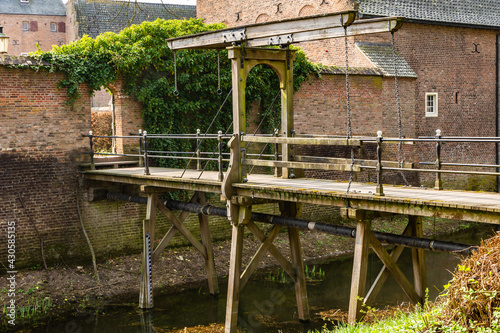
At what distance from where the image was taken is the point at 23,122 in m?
12.1

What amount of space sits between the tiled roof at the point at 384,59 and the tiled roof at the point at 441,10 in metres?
1.06

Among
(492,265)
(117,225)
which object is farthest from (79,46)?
(492,265)

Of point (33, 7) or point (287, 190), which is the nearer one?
point (287, 190)

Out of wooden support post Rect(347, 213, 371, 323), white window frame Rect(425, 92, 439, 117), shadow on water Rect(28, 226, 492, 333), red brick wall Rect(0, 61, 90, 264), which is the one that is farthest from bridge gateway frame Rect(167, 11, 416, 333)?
white window frame Rect(425, 92, 439, 117)

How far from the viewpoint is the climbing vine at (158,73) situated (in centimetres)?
1294

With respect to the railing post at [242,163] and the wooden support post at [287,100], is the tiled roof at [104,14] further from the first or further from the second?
the railing post at [242,163]

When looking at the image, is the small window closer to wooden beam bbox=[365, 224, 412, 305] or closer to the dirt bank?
the dirt bank

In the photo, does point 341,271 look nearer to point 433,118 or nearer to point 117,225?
point 117,225

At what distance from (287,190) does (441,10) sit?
15024 mm

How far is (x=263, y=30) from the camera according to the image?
862cm

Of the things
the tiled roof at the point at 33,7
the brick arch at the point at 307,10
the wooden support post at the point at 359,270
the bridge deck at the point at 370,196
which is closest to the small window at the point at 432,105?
the brick arch at the point at 307,10

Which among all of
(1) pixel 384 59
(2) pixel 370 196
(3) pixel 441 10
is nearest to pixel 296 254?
(2) pixel 370 196

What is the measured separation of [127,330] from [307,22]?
6180 mm

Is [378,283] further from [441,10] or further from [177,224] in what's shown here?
[441,10]
